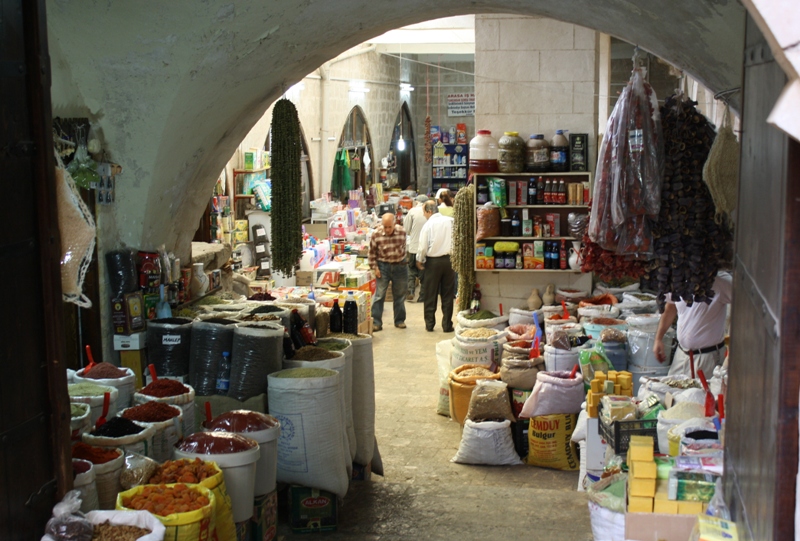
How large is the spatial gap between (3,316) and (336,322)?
410cm

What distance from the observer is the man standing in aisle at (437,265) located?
11016mm

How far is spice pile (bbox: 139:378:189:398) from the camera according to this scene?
15.2 ft

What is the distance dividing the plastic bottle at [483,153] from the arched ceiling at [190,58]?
2824 mm

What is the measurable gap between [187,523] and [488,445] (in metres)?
3.73

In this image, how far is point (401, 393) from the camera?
28.4 feet

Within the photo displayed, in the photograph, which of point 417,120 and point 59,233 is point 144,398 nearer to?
point 59,233

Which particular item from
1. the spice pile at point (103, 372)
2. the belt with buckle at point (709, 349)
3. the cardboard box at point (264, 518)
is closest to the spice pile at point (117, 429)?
the spice pile at point (103, 372)

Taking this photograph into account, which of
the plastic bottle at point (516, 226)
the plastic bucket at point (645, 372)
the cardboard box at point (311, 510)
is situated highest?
the plastic bottle at point (516, 226)

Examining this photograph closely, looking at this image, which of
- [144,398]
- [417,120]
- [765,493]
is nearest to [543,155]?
[144,398]

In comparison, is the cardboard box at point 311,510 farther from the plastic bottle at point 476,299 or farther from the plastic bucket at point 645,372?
the plastic bottle at point 476,299

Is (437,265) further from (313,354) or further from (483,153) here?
(313,354)

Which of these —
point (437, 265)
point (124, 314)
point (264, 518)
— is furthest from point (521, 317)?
point (264, 518)

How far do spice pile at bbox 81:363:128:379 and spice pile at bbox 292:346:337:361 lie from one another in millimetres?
1099

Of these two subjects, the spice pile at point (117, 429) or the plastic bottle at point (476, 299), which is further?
the plastic bottle at point (476, 299)
